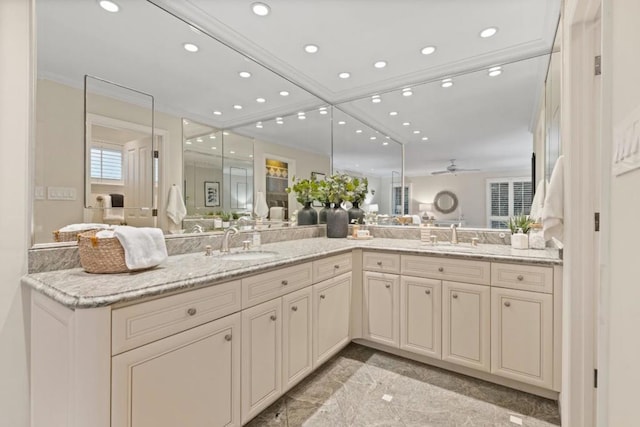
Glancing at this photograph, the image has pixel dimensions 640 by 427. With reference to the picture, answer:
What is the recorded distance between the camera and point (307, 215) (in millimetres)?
3197

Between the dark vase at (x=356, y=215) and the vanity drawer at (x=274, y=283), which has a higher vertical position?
the dark vase at (x=356, y=215)

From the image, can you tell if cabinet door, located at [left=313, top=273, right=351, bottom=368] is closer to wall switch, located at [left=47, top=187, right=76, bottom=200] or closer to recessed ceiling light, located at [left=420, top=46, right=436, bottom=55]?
wall switch, located at [left=47, top=187, right=76, bottom=200]

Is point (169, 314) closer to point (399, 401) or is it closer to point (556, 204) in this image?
point (399, 401)

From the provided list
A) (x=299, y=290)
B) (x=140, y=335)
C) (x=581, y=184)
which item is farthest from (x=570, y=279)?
(x=140, y=335)

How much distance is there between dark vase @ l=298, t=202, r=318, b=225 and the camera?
10.4 feet

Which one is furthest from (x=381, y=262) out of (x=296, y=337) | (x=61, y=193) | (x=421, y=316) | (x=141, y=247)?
(x=61, y=193)

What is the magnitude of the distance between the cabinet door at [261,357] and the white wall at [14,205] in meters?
0.98

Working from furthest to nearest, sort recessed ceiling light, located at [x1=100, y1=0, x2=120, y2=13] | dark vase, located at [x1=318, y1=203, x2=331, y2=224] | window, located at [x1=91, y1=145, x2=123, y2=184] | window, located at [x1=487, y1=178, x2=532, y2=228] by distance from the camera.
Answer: dark vase, located at [x1=318, y1=203, x2=331, y2=224], window, located at [x1=487, y1=178, x2=532, y2=228], recessed ceiling light, located at [x1=100, y1=0, x2=120, y2=13], window, located at [x1=91, y1=145, x2=123, y2=184]

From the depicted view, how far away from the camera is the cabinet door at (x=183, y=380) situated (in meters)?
1.09

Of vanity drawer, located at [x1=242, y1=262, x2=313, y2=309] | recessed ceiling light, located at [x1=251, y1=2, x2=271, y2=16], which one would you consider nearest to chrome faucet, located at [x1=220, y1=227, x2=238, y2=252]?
vanity drawer, located at [x1=242, y1=262, x2=313, y2=309]

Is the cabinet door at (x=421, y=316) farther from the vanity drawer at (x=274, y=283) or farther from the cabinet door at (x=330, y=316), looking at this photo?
the vanity drawer at (x=274, y=283)

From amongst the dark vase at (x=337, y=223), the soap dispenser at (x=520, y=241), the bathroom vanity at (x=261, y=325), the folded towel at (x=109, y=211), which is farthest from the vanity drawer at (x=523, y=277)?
the folded towel at (x=109, y=211)

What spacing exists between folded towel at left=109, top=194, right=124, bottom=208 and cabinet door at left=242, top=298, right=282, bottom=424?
3.15 feet

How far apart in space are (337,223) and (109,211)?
1963 mm
